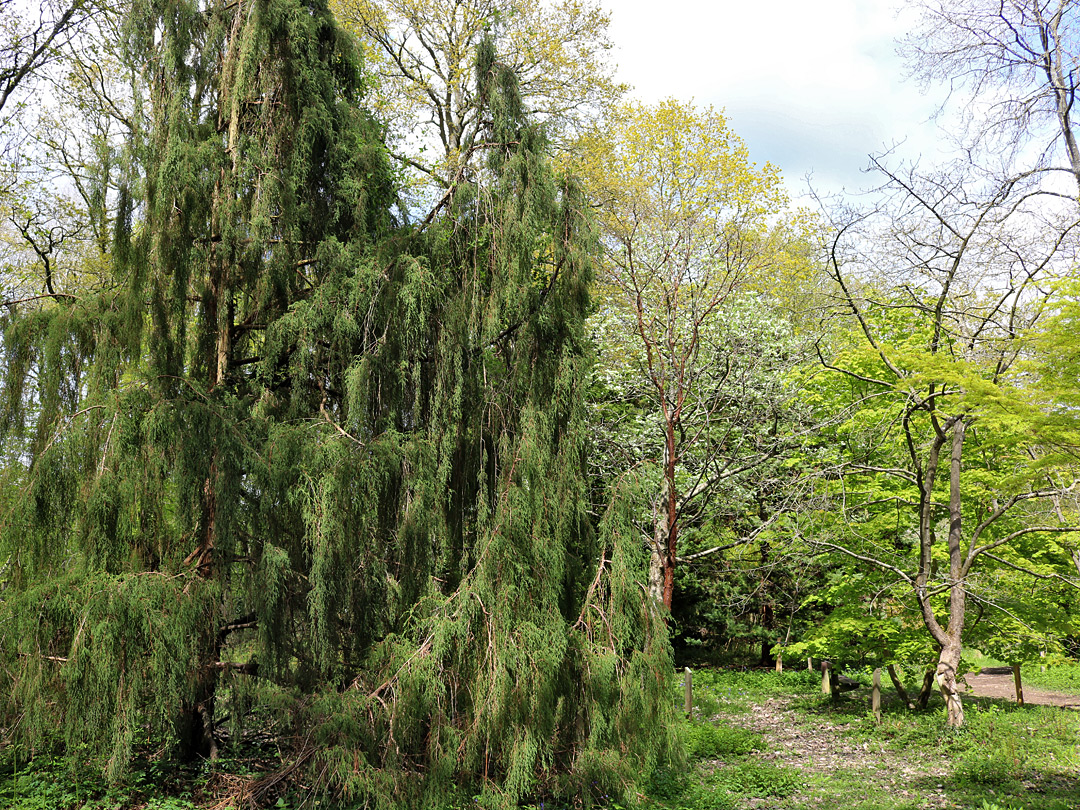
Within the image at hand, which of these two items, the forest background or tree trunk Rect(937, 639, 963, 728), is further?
tree trunk Rect(937, 639, 963, 728)

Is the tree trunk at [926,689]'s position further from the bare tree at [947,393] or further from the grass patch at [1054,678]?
the grass patch at [1054,678]

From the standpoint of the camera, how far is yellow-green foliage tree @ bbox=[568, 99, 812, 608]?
9.91 m

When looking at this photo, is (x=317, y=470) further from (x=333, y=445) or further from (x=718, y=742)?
(x=718, y=742)

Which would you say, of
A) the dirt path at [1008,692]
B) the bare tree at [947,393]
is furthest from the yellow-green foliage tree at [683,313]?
the dirt path at [1008,692]

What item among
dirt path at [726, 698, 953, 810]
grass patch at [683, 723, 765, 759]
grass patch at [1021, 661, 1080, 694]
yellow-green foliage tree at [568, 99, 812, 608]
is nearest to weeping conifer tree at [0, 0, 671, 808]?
yellow-green foliage tree at [568, 99, 812, 608]

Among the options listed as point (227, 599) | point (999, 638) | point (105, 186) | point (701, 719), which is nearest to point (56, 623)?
point (227, 599)

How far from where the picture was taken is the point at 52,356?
565 cm

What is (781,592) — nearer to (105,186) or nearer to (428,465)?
(428,465)

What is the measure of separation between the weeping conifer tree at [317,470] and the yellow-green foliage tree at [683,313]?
2675mm

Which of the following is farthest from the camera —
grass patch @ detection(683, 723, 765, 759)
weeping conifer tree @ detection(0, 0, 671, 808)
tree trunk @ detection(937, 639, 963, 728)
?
tree trunk @ detection(937, 639, 963, 728)

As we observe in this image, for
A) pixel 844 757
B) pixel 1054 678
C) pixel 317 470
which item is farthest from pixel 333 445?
pixel 1054 678

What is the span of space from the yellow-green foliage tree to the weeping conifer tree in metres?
2.67

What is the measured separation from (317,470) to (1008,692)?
18201mm

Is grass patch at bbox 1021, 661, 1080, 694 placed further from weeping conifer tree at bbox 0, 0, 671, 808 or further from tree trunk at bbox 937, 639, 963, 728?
weeping conifer tree at bbox 0, 0, 671, 808
